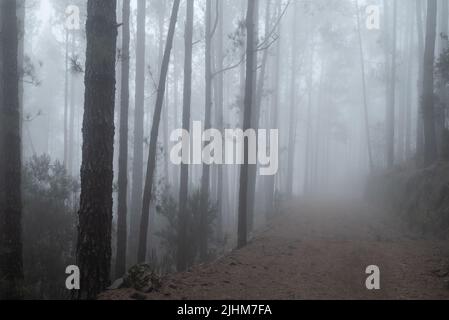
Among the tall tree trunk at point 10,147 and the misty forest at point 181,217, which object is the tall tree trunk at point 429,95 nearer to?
the misty forest at point 181,217

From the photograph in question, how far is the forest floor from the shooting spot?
638 centimetres

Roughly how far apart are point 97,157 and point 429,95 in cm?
1277

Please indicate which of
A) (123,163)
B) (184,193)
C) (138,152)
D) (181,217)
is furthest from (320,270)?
(138,152)

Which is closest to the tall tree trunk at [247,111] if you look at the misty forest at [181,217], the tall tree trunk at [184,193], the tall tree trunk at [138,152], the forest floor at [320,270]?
the misty forest at [181,217]

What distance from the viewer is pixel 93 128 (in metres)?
6.44

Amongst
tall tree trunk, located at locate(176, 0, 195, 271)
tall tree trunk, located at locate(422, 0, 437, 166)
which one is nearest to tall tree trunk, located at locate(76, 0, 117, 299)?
tall tree trunk, located at locate(176, 0, 195, 271)

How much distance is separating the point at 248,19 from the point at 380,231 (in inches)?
306

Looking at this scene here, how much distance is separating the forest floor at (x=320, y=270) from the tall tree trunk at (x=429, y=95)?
3.48m

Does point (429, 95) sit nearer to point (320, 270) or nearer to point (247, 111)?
point (247, 111)

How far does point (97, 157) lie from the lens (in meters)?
6.45

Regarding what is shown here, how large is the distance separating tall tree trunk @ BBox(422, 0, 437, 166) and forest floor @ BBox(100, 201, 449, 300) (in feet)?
11.4

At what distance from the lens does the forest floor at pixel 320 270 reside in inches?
251
